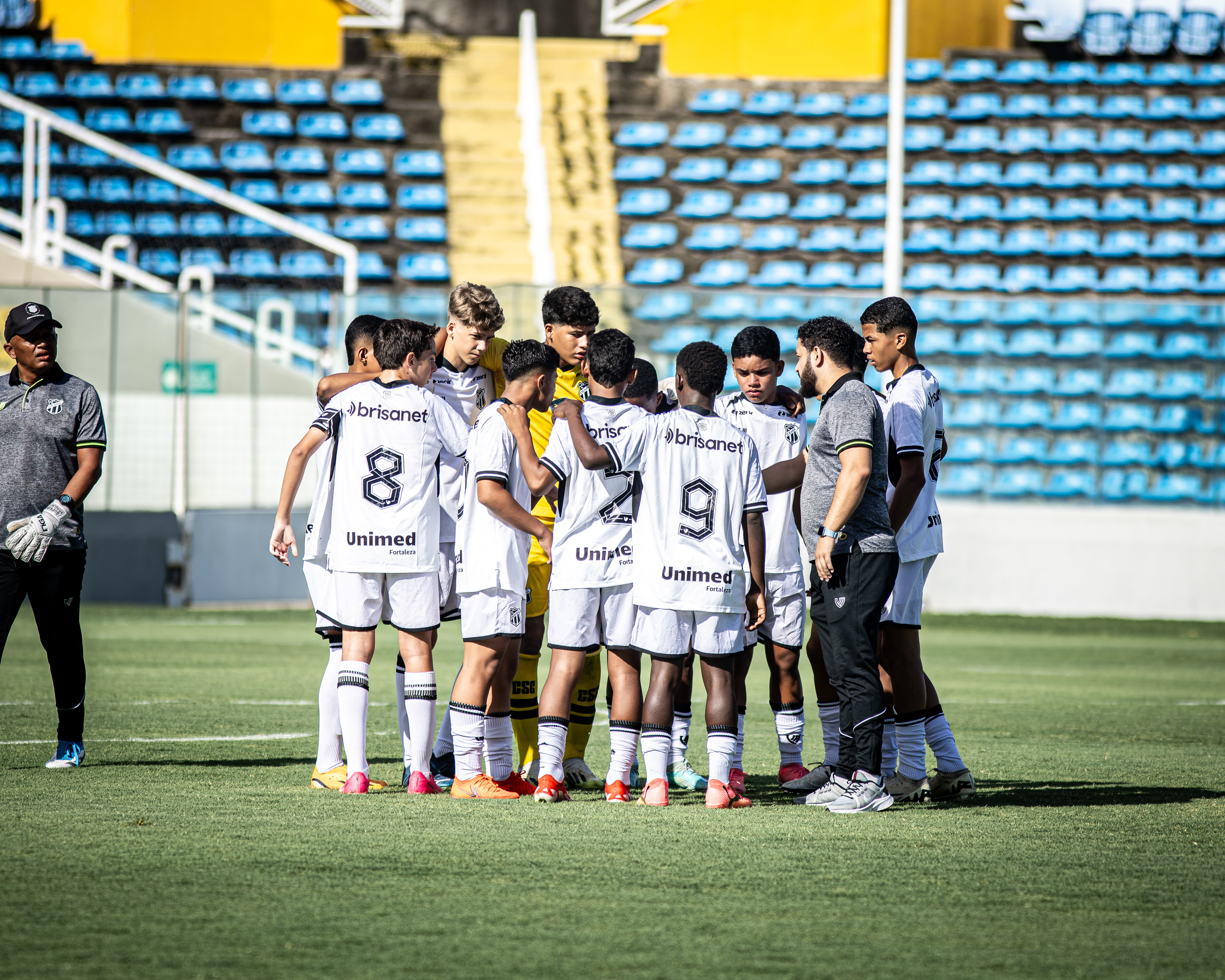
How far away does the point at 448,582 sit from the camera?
21.4ft

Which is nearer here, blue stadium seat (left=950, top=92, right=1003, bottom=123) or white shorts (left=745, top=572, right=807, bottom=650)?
white shorts (left=745, top=572, right=807, bottom=650)

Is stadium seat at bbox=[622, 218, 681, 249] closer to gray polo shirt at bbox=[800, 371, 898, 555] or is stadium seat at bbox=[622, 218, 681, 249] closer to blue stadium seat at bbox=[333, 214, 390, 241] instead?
blue stadium seat at bbox=[333, 214, 390, 241]

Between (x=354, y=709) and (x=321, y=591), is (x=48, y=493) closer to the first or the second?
(x=321, y=591)

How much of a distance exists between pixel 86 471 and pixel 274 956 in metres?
3.52

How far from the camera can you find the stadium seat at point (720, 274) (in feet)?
76.1

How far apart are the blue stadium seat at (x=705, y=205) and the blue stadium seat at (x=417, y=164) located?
75 centimetres

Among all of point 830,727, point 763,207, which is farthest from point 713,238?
point 830,727

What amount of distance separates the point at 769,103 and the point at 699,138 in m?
A: 1.39

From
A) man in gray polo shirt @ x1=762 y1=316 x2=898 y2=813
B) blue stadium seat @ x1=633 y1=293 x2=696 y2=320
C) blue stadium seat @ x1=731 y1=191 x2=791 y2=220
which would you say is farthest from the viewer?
blue stadium seat @ x1=731 y1=191 x2=791 y2=220

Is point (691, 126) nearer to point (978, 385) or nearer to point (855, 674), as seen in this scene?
point (978, 385)

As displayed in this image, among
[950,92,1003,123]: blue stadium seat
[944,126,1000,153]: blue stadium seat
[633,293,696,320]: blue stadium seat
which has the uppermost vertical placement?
[950,92,1003,123]: blue stadium seat

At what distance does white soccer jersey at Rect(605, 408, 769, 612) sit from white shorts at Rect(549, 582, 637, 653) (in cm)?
10

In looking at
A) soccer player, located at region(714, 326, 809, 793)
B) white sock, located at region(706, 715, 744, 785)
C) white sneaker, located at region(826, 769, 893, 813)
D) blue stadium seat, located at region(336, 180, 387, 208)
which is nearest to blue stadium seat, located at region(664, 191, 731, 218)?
blue stadium seat, located at region(336, 180, 387, 208)

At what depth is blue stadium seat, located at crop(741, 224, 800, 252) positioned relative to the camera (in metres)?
23.6
